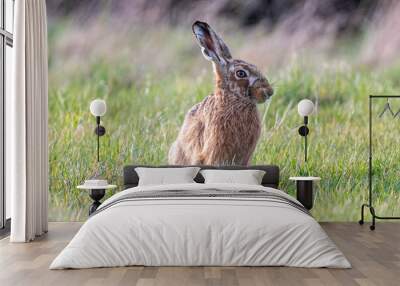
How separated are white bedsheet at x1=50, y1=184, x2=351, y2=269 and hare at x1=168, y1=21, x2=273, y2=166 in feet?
9.18

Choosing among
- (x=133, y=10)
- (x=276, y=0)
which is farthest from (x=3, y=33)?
(x=276, y=0)

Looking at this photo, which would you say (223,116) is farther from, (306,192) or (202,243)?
(202,243)

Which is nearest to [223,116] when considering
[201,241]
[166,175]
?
[166,175]

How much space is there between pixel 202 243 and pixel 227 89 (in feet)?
10.9

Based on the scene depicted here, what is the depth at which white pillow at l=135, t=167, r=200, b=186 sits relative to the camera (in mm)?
6684

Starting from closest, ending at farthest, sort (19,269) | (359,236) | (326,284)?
(326,284), (19,269), (359,236)

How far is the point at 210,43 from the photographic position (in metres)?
7.48

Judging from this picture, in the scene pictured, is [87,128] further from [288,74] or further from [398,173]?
[398,173]

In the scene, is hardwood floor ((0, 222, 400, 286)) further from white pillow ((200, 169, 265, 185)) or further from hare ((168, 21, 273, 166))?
hare ((168, 21, 273, 166))

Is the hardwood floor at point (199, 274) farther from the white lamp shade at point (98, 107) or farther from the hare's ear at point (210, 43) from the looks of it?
the hare's ear at point (210, 43)

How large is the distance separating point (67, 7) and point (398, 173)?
4.91 metres

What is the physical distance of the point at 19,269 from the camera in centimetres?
444

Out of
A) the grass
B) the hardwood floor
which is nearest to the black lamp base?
the grass

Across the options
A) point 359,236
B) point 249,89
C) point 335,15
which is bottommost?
point 359,236
